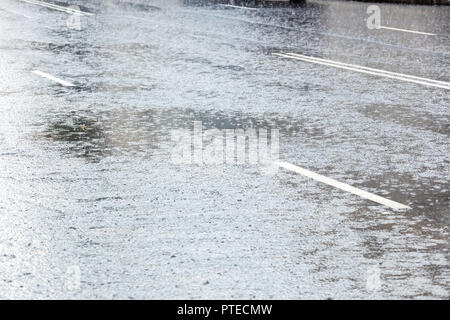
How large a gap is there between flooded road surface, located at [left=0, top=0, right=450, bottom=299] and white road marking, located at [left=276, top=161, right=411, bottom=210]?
70mm

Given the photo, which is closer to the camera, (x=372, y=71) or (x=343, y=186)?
(x=343, y=186)

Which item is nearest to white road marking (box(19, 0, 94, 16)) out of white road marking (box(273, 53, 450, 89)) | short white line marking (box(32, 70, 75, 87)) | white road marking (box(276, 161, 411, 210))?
white road marking (box(273, 53, 450, 89))

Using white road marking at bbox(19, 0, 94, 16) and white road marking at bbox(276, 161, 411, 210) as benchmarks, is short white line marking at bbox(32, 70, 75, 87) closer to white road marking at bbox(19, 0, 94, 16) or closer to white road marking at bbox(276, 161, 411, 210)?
white road marking at bbox(276, 161, 411, 210)

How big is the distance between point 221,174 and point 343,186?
0.98 metres

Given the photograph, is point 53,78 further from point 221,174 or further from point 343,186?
point 343,186

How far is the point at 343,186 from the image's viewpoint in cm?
654

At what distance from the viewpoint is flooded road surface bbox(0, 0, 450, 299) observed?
4.80 metres

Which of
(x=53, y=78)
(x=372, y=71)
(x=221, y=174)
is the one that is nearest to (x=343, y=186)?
(x=221, y=174)

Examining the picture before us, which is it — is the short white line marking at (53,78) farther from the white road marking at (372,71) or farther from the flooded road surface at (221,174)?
the white road marking at (372,71)

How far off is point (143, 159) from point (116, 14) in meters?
13.4

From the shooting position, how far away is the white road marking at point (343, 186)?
6070 mm

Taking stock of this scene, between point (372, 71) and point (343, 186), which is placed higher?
point (372, 71)

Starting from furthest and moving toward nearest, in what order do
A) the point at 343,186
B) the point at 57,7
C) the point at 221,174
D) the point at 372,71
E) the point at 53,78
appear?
1. the point at 57,7
2. the point at 372,71
3. the point at 53,78
4. the point at 221,174
5. the point at 343,186

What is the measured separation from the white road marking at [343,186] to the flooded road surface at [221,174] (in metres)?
0.07
